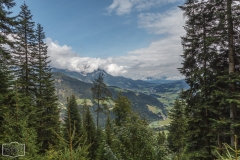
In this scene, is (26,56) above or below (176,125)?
above

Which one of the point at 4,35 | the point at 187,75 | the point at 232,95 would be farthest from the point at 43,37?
the point at 232,95

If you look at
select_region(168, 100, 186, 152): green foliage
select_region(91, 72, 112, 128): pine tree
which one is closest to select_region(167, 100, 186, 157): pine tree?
select_region(168, 100, 186, 152): green foliage

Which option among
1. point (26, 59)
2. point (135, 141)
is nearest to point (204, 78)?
point (135, 141)

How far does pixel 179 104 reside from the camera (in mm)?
24109

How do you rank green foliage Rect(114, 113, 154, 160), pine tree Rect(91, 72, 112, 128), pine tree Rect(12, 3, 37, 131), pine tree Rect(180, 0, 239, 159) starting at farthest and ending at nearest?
pine tree Rect(91, 72, 112, 128), pine tree Rect(12, 3, 37, 131), pine tree Rect(180, 0, 239, 159), green foliage Rect(114, 113, 154, 160)

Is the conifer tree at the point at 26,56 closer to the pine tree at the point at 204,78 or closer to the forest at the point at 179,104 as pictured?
the forest at the point at 179,104

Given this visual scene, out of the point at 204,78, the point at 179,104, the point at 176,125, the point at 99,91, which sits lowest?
the point at 176,125

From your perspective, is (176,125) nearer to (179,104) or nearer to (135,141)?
(179,104)

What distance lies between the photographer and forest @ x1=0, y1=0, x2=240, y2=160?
7027mm

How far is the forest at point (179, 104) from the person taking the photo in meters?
7.03

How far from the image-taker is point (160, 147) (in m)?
6.46

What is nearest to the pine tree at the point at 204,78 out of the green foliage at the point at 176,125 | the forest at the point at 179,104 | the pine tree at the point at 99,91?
the forest at the point at 179,104

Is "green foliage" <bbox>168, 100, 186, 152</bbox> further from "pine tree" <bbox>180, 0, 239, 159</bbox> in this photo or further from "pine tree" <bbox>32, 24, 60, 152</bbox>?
"pine tree" <bbox>32, 24, 60, 152</bbox>

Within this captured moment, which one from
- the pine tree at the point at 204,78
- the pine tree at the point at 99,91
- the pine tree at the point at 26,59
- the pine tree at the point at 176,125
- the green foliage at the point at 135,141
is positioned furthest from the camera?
the pine tree at the point at 99,91
